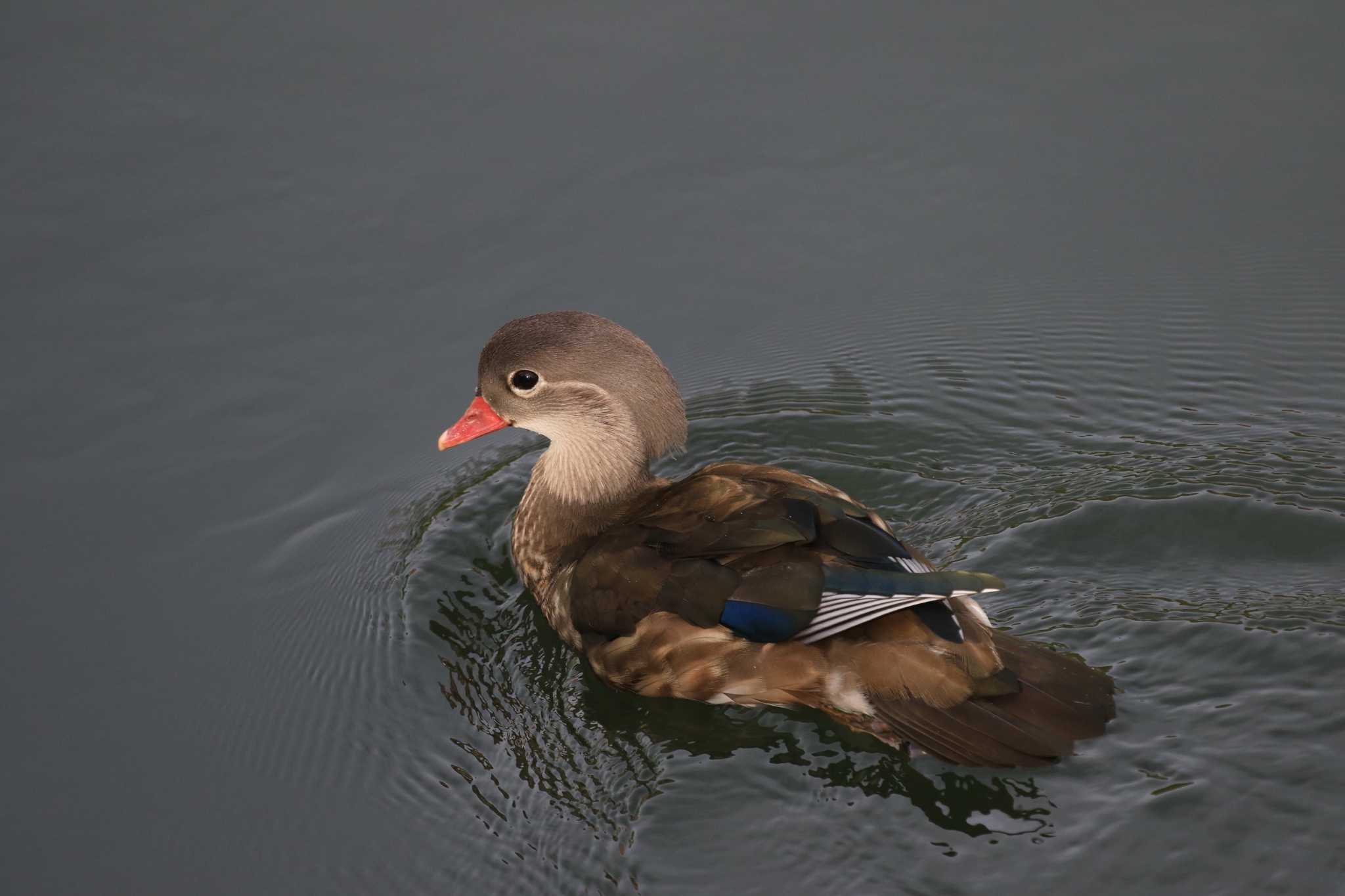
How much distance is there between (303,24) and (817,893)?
640 centimetres

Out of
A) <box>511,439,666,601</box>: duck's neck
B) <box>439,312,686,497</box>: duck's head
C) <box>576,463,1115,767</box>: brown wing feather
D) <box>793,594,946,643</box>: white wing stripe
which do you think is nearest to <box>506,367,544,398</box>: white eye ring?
<box>439,312,686,497</box>: duck's head

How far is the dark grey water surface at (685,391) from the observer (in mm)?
4289

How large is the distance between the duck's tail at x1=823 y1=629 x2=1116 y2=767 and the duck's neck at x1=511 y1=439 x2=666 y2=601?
1554 millimetres

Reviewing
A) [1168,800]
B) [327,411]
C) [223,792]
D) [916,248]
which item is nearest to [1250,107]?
[916,248]

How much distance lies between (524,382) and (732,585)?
140cm

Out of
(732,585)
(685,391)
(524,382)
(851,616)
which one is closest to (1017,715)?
(851,616)

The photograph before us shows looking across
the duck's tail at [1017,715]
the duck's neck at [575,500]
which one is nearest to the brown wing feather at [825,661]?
the duck's tail at [1017,715]

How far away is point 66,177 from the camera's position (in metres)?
7.23

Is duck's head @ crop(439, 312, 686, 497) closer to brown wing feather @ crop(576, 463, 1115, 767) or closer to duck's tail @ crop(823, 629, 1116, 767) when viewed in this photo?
brown wing feather @ crop(576, 463, 1115, 767)

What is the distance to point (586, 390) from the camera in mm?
5324

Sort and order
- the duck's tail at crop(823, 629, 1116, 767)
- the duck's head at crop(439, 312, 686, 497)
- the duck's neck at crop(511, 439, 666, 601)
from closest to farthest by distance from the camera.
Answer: the duck's tail at crop(823, 629, 1116, 767) < the duck's head at crop(439, 312, 686, 497) < the duck's neck at crop(511, 439, 666, 601)

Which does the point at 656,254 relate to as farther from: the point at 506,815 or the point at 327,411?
the point at 506,815

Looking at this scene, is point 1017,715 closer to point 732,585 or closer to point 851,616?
point 851,616

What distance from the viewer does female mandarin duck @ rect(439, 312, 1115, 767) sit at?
423 centimetres
